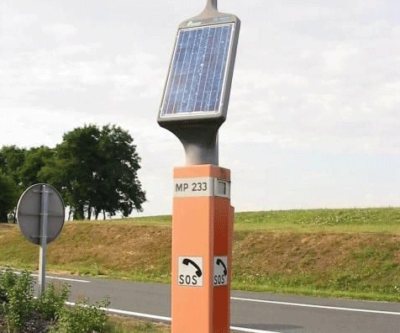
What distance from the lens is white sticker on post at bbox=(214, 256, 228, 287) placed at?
20.7 feet

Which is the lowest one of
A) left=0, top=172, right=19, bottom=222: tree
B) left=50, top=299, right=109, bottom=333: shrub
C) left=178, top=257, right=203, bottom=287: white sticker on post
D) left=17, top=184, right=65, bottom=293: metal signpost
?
left=50, top=299, right=109, bottom=333: shrub

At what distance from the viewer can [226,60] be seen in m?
6.53

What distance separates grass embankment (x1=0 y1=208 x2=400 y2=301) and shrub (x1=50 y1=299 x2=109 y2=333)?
386 inches

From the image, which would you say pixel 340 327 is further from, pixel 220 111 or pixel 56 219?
pixel 220 111

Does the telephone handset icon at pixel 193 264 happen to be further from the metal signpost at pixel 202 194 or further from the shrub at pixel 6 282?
the shrub at pixel 6 282

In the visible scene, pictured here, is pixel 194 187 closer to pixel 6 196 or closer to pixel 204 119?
pixel 204 119

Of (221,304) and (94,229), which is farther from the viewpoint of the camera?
(94,229)

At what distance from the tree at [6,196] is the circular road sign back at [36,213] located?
5921 centimetres

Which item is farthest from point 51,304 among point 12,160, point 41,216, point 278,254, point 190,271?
point 12,160

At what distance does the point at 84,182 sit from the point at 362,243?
4825 centimetres

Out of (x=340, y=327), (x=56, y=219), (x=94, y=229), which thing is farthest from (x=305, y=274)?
(x=94, y=229)

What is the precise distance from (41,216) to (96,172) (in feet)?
192

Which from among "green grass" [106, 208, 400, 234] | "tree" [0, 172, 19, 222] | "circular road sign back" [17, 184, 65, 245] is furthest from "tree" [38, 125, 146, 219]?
"circular road sign back" [17, 184, 65, 245]

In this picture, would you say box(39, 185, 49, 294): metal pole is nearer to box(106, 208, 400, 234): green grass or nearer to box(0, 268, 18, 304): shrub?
box(0, 268, 18, 304): shrub
